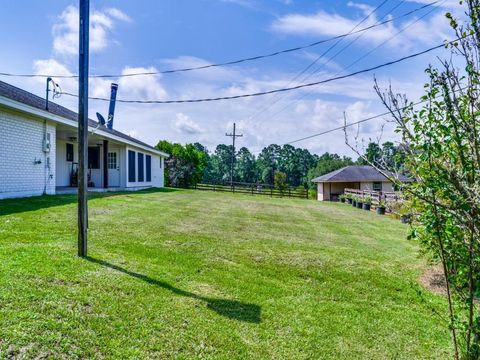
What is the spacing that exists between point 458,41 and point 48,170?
1192cm

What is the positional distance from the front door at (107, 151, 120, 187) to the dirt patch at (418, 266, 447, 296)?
14821 mm

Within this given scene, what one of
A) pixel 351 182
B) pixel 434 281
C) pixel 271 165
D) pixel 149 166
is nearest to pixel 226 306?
pixel 434 281

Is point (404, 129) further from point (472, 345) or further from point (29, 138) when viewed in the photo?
point (29, 138)

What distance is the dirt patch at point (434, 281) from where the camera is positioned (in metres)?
5.01

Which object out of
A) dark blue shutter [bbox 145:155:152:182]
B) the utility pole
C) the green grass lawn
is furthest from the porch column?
the utility pole

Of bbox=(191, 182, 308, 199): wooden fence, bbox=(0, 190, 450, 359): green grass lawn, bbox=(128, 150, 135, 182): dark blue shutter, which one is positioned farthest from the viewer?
bbox=(191, 182, 308, 199): wooden fence

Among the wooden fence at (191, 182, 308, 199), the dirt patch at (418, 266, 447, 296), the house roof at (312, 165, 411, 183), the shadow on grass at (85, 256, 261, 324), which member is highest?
the house roof at (312, 165, 411, 183)

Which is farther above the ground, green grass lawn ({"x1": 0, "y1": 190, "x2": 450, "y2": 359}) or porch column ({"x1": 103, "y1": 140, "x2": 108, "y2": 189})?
porch column ({"x1": 103, "y1": 140, "x2": 108, "y2": 189})

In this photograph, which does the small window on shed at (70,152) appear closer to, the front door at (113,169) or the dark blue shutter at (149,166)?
the front door at (113,169)

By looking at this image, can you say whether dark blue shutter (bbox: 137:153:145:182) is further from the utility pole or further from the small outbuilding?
the small outbuilding

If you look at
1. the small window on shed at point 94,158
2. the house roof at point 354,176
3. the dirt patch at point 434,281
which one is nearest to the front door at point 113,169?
the small window on shed at point 94,158

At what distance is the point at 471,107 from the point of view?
86.7 inches

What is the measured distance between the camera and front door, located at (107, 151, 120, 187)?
17.2 meters

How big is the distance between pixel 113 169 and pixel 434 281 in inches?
612
